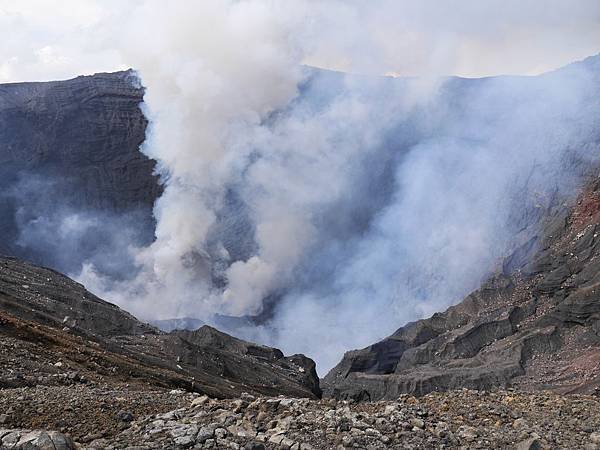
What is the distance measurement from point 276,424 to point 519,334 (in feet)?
105

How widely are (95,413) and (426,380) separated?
95.9 ft

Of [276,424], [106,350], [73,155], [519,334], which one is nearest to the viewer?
[276,424]

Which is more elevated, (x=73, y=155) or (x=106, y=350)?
(x=73, y=155)

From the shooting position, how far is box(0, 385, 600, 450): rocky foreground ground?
9750 mm

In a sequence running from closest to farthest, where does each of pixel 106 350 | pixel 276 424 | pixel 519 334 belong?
pixel 276 424, pixel 106 350, pixel 519 334

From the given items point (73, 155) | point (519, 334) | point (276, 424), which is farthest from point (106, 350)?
point (73, 155)

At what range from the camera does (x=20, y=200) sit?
73.0 m

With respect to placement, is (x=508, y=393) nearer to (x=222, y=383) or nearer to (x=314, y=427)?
(x=314, y=427)

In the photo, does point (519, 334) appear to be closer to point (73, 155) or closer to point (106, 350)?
point (106, 350)

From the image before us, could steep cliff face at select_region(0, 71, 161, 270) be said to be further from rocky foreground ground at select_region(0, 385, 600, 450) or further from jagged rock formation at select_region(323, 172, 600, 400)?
rocky foreground ground at select_region(0, 385, 600, 450)

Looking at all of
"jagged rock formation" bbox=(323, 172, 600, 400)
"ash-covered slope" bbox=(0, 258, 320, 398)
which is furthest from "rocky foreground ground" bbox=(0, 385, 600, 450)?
"jagged rock formation" bbox=(323, 172, 600, 400)

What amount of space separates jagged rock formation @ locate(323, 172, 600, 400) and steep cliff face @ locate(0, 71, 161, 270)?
127 ft

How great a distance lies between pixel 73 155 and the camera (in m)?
76.5

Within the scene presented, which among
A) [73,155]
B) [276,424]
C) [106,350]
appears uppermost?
[73,155]
